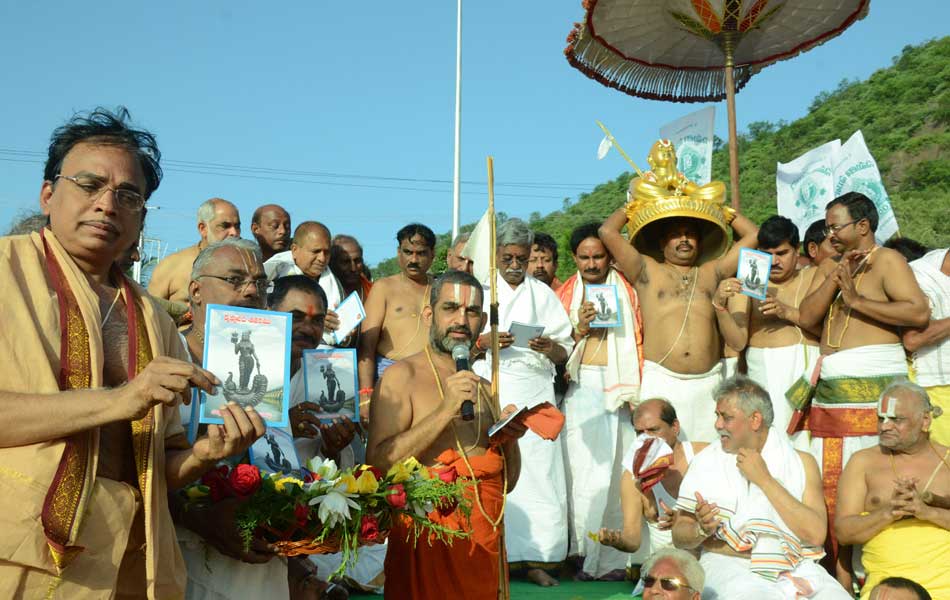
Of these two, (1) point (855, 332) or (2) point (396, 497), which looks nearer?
(2) point (396, 497)

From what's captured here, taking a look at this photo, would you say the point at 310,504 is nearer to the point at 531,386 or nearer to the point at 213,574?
the point at 213,574

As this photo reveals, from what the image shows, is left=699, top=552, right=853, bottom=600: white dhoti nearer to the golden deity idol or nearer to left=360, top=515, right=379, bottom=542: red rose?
left=360, top=515, right=379, bottom=542: red rose

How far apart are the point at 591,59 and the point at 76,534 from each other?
704 cm

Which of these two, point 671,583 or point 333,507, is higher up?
point 333,507

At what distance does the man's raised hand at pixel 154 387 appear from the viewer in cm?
231

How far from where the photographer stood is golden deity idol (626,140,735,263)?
6898 mm

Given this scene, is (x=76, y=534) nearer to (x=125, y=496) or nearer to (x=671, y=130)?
(x=125, y=496)

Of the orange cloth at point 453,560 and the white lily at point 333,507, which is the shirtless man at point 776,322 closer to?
the orange cloth at point 453,560

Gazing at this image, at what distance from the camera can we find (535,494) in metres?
6.45

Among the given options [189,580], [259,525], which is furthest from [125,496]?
[189,580]

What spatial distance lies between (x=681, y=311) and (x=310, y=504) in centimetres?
420

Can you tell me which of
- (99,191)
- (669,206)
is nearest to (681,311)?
(669,206)

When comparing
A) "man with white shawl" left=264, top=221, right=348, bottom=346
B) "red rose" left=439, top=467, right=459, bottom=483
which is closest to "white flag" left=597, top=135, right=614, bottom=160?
"man with white shawl" left=264, top=221, right=348, bottom=346

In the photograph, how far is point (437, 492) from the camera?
3.46m
